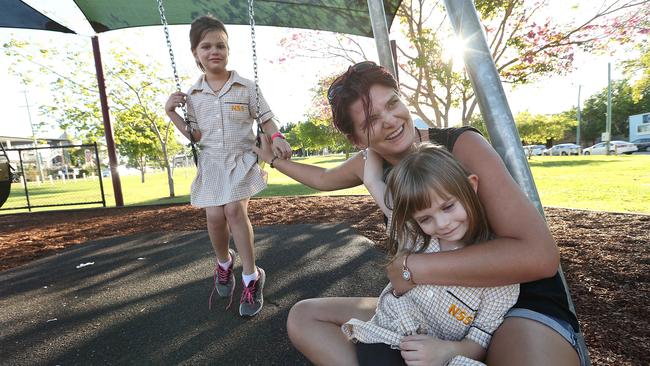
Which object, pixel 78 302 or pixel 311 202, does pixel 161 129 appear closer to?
pixel 311 202

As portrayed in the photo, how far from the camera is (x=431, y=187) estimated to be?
→ 1.03 meters

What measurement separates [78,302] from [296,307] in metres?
2.32

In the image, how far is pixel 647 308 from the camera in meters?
2.00

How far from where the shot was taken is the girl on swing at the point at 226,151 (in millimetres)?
2305

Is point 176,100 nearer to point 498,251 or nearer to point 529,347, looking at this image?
point 498,251

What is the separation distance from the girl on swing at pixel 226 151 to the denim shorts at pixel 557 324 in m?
1.71

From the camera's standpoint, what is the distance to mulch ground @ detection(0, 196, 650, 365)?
1.82 m

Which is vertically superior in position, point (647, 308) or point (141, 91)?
point (141, 91)

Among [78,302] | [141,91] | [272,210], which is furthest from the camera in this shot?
[141,91]

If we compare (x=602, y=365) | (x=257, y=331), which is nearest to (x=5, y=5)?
(x=257, y=331)

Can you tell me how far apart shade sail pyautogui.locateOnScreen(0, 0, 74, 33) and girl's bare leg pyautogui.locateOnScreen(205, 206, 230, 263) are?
3989 millimetres

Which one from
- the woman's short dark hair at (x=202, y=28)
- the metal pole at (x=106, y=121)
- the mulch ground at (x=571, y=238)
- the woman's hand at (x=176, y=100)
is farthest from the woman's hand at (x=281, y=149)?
the metal pole at (x=106, y=121)

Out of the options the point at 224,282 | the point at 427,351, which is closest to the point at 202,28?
the point at 224,282

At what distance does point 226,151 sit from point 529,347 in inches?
78.2
